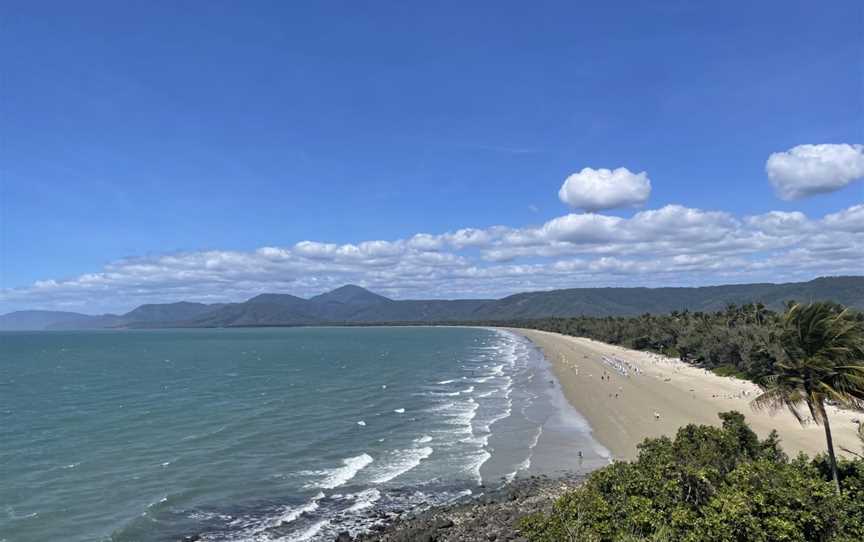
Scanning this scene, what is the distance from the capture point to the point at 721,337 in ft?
241

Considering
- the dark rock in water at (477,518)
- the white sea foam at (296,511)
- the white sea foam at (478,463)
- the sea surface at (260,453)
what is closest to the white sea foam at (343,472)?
the sea surface at (260,453)

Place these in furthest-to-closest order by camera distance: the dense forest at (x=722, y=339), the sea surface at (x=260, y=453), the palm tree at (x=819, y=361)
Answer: the dense forest at (x=722, y=339) < the sea surface at (x=260, y=453) < the palm tree at (x=819, y=361)

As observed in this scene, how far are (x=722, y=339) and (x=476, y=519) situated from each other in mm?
62954

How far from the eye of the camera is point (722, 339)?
7319cm

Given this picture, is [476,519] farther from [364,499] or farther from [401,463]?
[401,463]

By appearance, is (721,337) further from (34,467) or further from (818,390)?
(34,467)

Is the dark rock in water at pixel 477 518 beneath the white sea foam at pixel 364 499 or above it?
above

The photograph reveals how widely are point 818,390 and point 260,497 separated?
2328cm

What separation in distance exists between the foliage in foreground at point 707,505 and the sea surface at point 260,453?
34.1ft

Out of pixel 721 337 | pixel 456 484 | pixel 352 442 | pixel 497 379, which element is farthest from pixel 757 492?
pixel 721 337

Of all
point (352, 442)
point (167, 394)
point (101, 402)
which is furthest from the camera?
point (167, 394)

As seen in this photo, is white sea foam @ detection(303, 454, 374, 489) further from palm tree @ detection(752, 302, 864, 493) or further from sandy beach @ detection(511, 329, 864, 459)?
palm tree @ detection(752, 302, 864, 493)

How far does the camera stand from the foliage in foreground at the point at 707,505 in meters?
13.3

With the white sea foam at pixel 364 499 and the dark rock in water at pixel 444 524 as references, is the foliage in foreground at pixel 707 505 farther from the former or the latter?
the white sea foam at pixel 364 499
